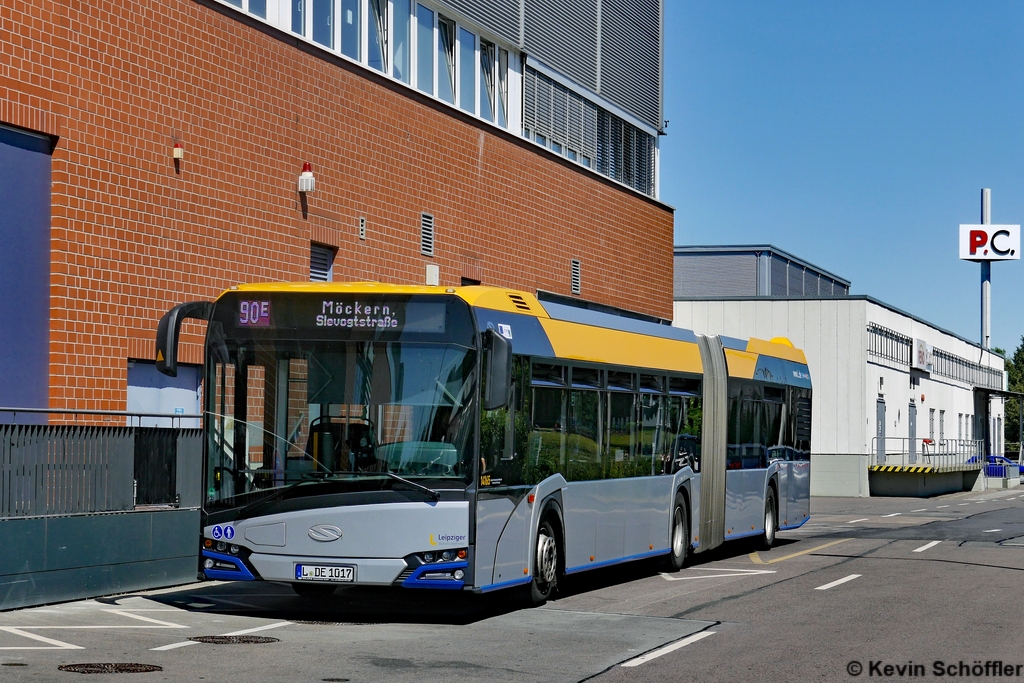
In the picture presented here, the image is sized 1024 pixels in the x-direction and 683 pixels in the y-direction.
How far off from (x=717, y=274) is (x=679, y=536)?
186 ft

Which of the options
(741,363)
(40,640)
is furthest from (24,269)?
(741,363)

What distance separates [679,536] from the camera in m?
17.6

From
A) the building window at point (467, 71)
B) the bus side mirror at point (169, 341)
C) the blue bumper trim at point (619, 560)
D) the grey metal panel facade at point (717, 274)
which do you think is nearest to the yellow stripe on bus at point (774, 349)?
the blue bumper trim at point (619, 560)

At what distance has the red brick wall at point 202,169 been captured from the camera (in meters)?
15.5

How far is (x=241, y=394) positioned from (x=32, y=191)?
4.74m

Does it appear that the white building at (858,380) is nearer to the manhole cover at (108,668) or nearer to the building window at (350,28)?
the building window at (350,28)

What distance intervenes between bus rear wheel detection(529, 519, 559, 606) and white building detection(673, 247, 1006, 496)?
36.0 metres

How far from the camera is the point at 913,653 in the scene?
10461mm

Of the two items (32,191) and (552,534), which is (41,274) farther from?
(552,534)

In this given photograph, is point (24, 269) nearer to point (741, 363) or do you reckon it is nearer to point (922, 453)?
point (741, 363)

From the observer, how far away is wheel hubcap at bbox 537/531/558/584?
43.9 feet

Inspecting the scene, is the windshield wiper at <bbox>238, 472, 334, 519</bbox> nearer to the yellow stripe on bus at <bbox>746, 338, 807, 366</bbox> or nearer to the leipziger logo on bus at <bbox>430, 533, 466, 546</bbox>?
the leipziger logo on bus at <bbox>430, 533, 466, 546</bbox>

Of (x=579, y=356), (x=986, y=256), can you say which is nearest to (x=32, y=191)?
(x=579, y=356)

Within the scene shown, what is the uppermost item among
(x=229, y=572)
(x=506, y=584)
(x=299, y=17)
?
(x=299, y=17)
